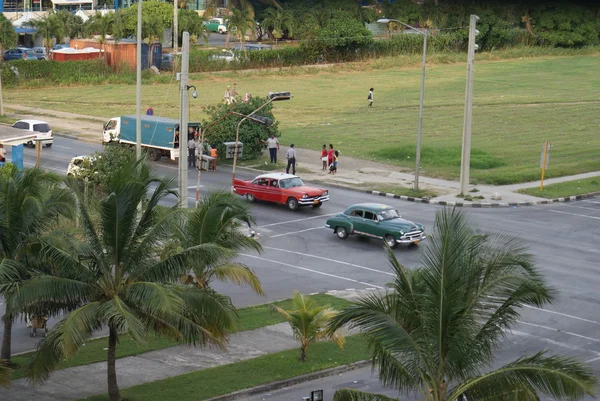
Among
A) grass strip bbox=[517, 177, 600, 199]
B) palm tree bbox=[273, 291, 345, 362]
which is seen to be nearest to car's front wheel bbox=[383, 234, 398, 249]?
palm tree bbox=[273, 291, 345, 362]

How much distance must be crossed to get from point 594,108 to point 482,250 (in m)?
59.8

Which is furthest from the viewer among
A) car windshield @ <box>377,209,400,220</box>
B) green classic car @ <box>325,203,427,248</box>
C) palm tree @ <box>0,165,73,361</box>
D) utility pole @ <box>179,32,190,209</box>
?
car windshield @ <box>377,209,400,220</box>

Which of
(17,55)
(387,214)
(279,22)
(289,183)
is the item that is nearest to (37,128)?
(289,183)

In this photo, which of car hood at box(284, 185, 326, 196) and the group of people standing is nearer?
car hood at box(284, 185, 326, 196)

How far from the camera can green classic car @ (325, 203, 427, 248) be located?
3550 centimetres

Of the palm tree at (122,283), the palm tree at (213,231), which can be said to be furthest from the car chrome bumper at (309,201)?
the palm tree at (122,283)

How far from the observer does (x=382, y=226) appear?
35969mm

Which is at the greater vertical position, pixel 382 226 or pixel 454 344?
pixel 454 344

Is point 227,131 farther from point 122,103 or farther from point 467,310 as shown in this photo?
point 467,310

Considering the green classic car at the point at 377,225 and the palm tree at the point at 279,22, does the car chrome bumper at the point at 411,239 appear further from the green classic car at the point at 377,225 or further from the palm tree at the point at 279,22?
the palm tree at the point at 279,22

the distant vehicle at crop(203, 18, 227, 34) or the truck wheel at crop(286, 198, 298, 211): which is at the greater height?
the distant vehicle at crop(203, 18, 227, 34)

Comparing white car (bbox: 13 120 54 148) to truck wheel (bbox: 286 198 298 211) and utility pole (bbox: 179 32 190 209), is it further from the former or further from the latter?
utility pole (bbox: 179 32 190 209)

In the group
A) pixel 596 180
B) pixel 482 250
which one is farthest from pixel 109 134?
pixel 482 250

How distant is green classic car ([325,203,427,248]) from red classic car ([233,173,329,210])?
3.75 metres
